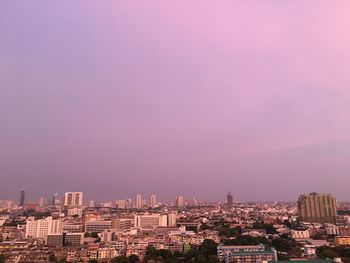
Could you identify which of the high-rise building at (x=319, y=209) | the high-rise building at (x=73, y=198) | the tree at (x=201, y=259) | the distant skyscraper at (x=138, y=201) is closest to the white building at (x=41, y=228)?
the tree at (x=201, y=259)

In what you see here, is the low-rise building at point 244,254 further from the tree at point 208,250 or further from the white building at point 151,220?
the white building at point 151,220

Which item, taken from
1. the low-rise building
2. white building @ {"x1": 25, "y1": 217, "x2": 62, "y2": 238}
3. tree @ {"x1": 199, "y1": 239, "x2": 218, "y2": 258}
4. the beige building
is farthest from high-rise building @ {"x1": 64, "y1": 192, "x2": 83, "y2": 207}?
the low-rise building

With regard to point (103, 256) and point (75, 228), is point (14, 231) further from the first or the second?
point (103, 256)

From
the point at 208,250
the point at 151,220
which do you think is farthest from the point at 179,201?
the point at 208,250

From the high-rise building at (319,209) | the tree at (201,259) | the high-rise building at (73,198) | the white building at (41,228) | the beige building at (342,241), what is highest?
the high-rise building at (73,198)

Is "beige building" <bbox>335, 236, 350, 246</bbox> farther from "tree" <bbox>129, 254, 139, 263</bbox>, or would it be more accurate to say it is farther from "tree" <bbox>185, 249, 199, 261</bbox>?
"tree" <bbox>129, 254, 139, 263</bbox>

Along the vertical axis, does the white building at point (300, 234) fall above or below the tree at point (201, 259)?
above

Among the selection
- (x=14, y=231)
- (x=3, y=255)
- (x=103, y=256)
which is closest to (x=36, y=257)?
(x=3, y=255)

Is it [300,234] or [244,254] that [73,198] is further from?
[244,254]
